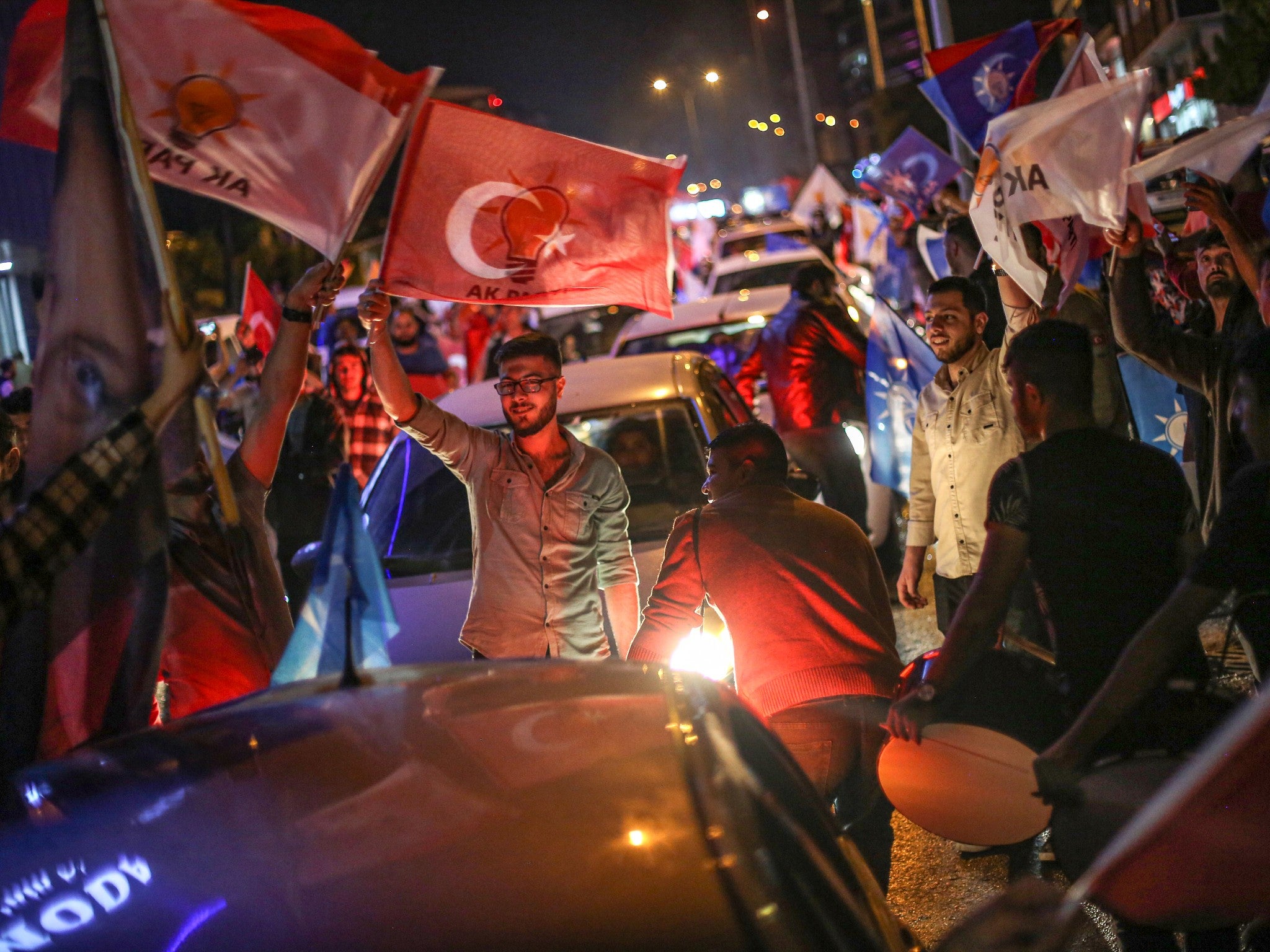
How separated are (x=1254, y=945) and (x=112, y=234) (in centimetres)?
325

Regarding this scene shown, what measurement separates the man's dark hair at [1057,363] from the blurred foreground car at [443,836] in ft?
4.94

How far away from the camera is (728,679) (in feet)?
15.8

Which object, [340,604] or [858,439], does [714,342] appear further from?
A: [340,604]

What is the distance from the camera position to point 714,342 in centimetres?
1252

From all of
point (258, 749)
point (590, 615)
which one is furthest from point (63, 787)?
point (590, 615)

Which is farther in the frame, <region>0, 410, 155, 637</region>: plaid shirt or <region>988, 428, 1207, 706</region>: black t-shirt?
<region>988, 428, 1207, 706</region>: black t-shirt

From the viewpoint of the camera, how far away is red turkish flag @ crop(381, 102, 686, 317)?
482cm

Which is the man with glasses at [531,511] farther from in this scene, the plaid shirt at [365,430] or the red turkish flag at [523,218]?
the plaid shirt at [365,430]

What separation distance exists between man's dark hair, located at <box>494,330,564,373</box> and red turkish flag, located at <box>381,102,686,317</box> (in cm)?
41

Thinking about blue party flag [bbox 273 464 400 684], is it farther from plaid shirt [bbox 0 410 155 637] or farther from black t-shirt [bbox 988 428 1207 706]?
black t-shirt [bbox 988 428 1207 706]

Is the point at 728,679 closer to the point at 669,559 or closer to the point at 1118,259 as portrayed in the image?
the point at 669,559

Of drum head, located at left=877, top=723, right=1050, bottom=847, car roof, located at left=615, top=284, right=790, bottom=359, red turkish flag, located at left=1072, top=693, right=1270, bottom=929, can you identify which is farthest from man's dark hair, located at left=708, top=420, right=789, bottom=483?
car roof, located at left=615, top=284, right=790, bottom=359

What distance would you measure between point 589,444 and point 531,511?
4.38 feet

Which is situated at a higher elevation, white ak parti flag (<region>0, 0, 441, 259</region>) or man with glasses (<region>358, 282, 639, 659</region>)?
white ak parti flag (<region>0, 0, 441, 259</region>)
